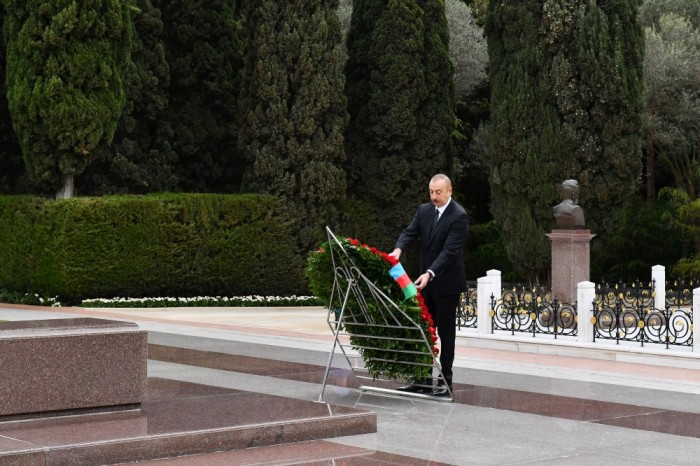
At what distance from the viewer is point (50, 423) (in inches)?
296

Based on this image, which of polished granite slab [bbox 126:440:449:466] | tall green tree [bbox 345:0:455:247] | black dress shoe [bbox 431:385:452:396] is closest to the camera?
polished granite slab [bbox 126:440:449:466]

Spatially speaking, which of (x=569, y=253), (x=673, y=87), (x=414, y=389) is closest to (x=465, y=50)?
(x=673, y=87)

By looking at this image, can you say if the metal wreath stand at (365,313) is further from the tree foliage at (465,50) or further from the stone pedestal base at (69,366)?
the tree foliage at (465,50)

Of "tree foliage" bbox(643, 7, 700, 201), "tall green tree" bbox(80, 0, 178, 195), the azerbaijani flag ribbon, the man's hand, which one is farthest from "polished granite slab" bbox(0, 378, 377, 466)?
"tree foliage" bbox(643, 7, 700, 201)

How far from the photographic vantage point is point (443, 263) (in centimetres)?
934

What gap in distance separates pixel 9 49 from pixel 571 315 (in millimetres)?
13108

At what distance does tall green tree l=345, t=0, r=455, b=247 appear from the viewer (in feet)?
82.5

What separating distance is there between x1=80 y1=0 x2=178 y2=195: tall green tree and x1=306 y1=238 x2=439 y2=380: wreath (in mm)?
15561

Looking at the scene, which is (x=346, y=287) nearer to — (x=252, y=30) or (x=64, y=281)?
(x=64, y=281)

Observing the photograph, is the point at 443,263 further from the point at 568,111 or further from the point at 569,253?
the point at 568,111

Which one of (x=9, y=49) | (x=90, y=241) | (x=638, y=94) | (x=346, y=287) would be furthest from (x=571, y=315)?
(x=9, y=49)

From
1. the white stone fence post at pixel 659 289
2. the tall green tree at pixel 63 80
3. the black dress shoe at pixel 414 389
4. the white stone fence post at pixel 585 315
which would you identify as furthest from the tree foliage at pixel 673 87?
the black dress shoe at pixel 414 389

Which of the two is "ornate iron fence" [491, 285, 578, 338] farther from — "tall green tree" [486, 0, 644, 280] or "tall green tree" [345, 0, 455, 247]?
"tall green tree" [345, 0, 455, 247]

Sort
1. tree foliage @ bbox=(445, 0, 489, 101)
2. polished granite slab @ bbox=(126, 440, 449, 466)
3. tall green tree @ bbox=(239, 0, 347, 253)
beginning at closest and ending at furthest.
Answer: polished granite slab @ bbox=(126, 440, 449, 466), tall green tree @ bbox=(239, 0, 347, 253), tree foliage @ bbox=(445, 0, 489, 101)
